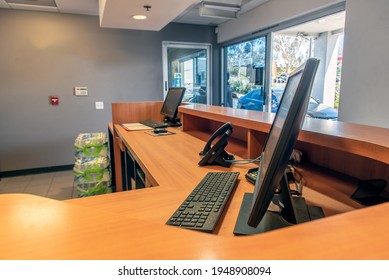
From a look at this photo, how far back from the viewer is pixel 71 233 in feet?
1.37

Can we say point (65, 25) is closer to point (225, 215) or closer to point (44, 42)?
point (44, 42)

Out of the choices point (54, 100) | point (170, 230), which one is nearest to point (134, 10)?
point (54, 100)

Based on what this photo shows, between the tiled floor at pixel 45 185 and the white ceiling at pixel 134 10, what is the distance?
2166mm

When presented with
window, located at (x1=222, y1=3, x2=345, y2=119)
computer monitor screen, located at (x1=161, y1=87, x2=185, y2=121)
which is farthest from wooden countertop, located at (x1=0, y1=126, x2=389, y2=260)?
window, located at (x1=222, y1=3, x2=345, y2=119)

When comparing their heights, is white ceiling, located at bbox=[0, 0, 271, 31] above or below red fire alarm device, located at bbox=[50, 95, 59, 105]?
above

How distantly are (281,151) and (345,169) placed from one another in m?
0.77

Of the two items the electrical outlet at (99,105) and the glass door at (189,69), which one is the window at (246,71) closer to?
the glass door at (189,69)

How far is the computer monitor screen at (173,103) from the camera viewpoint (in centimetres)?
282

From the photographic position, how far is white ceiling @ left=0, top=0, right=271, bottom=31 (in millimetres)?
2670

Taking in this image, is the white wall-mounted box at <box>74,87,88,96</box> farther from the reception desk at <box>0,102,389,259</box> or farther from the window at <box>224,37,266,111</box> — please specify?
the reception desk at <box>0,102,389,259</box>

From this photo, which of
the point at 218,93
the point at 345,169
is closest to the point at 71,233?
the point at 345,169

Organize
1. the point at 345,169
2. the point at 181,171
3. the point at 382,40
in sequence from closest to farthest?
1. the point at 345,169
2. the point at 181,171
3. the point at 382,40

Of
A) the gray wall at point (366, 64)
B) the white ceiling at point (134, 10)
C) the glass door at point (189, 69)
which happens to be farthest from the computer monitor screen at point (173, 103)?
the glass door at point (189, 69)

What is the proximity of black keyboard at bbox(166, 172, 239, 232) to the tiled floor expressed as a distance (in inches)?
108
